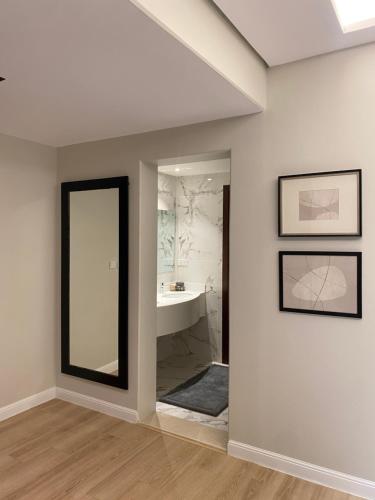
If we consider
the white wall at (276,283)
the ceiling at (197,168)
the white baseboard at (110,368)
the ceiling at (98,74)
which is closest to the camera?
the ceiling at (98,74)

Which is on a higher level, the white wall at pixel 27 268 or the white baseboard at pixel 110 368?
the white wall at pixel 27 268

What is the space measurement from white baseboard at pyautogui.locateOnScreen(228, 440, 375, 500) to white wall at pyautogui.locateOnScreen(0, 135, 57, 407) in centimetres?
185

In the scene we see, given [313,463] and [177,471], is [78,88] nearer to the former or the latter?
[177,471]

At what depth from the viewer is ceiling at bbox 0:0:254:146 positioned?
1.46 metres

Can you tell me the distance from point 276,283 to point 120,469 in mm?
1564

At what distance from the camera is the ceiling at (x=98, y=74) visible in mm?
1460

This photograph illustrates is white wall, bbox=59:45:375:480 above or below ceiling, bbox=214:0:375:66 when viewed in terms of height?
below

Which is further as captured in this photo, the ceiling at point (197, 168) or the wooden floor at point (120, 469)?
the ceiling at point (197, 168)

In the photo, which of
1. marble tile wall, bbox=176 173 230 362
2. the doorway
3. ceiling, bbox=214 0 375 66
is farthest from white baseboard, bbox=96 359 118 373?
ceiling, bbox=214 0 375 66

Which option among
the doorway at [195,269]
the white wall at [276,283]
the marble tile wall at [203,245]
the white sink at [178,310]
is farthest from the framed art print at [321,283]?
the marble tile wall at [203,245]

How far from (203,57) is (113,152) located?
1570 millimetres

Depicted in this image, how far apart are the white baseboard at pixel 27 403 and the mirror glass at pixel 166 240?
1.73 meters

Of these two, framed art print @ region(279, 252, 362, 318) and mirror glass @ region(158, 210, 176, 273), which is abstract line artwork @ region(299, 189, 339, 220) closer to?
framed art print @ region(279, 252, 362, 318)

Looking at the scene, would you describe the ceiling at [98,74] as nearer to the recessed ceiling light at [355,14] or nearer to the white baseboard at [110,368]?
the recessed ceiling light at [355,14]
